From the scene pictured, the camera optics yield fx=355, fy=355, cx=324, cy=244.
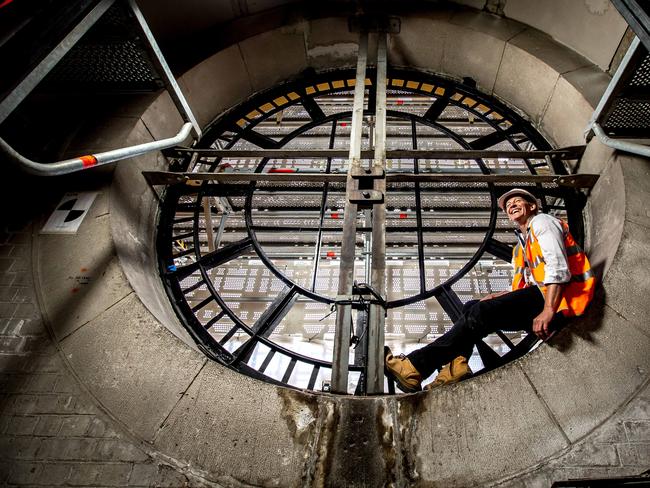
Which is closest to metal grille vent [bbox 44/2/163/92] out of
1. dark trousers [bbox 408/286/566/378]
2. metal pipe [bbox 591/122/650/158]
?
dark trousers [bbox 408/286/566/378]

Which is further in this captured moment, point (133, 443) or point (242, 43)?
point (242, 43)

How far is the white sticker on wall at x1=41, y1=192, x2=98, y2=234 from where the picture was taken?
301cm

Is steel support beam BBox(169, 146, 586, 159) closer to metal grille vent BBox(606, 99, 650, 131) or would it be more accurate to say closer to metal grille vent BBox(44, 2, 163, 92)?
metal grille vent BBox(606, 99, 650, 131)

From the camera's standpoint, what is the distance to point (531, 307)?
266cm

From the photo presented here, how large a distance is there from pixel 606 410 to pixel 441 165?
19.5ft

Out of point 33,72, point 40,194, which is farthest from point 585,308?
point 40,194

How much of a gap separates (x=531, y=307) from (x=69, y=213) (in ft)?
12.7

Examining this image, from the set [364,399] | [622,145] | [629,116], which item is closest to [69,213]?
[364,399]

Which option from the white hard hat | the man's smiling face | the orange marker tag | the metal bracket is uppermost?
the metal bracket

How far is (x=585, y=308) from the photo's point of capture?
7.91ft

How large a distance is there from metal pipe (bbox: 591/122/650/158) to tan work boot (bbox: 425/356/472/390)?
2.09 m

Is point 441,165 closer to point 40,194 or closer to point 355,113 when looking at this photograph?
point 355,113

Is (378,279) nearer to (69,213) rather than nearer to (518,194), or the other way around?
(518,194)

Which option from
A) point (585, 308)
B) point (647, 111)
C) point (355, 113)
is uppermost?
point (355, 113)
